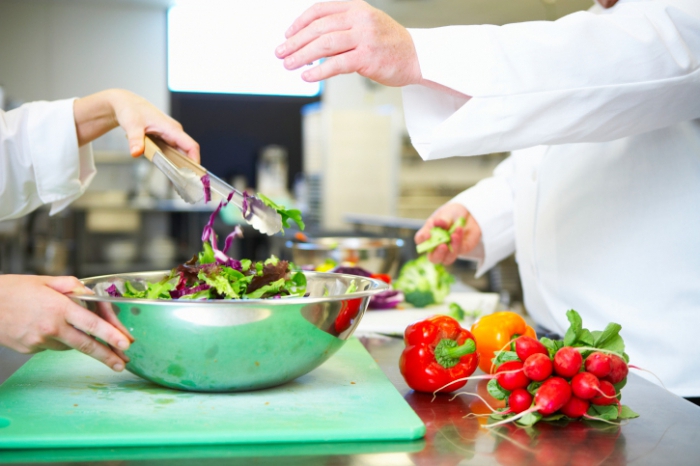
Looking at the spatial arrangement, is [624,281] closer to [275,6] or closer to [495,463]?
[495,463]

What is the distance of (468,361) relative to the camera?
1008 mm

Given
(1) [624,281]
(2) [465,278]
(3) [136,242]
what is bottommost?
(3) [136,242]

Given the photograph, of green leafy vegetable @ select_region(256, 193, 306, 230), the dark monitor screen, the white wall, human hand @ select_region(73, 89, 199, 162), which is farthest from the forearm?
the dark monitor screen

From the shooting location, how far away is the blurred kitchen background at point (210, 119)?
7055mm

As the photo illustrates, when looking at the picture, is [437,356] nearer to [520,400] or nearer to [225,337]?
[520,400]

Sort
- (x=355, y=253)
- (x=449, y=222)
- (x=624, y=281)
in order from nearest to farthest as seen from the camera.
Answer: (x=624, y=281), (x=449, y=222), (x=355, y=253)

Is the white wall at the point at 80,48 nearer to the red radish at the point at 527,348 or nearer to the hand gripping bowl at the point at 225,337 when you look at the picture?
the hand gripping bowl at the point at 225,337

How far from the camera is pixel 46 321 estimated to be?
874 millimetres

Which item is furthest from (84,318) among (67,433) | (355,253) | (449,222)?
(355,253)

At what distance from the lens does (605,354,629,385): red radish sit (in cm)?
86

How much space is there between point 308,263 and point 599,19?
1195mm

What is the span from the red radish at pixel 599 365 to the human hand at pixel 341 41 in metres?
0.51

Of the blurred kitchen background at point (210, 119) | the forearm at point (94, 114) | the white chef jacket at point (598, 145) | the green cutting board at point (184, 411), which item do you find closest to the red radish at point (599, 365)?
the green cutting board at point (184, 411)

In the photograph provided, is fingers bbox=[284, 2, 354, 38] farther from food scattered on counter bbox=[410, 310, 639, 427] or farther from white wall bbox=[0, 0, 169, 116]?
white wall bbox=[0, 0, 169, 116]
